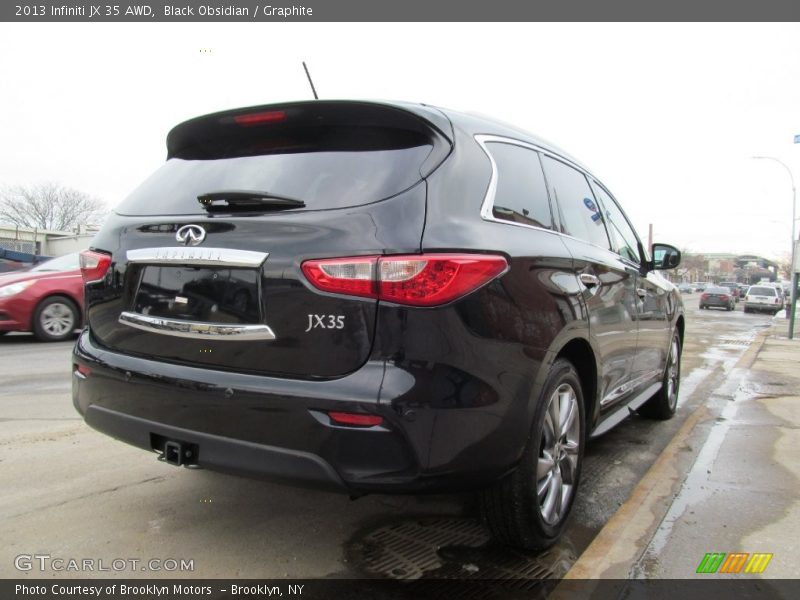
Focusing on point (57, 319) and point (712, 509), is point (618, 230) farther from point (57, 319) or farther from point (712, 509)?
point (57, 319)

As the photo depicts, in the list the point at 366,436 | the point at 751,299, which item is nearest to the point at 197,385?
the point at 366,436

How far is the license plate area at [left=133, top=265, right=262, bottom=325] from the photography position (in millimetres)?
2061

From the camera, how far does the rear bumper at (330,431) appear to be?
1880mm

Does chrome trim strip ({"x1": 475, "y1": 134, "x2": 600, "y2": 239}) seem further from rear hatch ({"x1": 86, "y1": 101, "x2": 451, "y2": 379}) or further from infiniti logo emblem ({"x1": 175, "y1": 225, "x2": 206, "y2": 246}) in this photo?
infiniti logo emblem ({"x1": 175, "y1": 225, "x2": 206, "y2": 246})

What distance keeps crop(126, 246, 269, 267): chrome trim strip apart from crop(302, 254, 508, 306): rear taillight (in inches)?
9.1

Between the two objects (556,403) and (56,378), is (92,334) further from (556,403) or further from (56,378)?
(56,378)

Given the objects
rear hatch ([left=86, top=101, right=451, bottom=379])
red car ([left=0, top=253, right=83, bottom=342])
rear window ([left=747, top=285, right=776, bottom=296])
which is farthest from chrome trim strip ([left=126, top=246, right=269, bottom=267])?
rear window ([left=747, top=285, right=776, bottom=296])

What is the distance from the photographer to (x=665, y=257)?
4.61 metres

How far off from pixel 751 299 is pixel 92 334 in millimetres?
38083

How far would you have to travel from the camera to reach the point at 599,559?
2.45 metres

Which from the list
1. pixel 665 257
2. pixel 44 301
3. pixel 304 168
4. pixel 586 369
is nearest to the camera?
pixel 304 168

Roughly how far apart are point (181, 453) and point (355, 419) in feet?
2.36

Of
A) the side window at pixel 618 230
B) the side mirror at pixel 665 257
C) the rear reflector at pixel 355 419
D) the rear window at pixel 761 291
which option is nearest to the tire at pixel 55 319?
the side window at pixel 618 230

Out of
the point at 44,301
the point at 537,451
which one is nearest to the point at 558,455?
the point at 537,451
